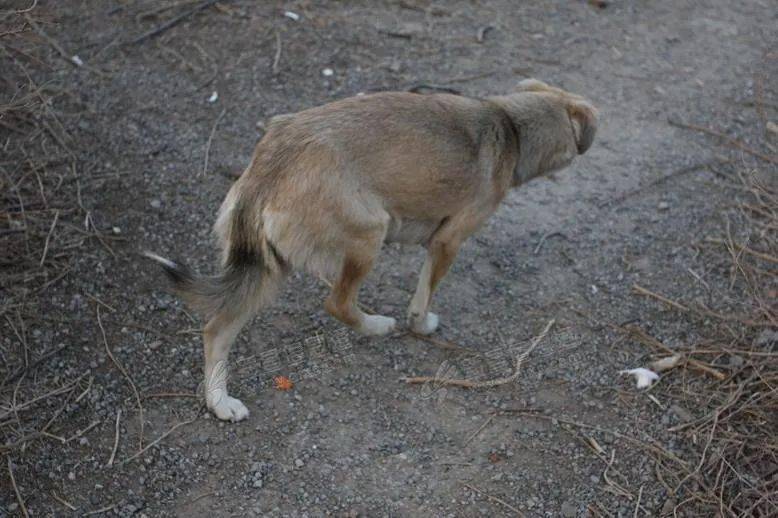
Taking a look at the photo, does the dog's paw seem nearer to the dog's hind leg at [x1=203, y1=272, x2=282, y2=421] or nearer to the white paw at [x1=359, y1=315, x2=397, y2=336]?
the dog's hind leg at [x1=203, y1=272, x2=282, y2=421]

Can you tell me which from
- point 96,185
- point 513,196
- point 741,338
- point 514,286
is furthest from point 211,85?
point 741,338

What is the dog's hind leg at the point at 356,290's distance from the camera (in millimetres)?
4836

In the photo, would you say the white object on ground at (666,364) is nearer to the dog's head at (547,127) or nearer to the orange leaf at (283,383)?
the dog's head at (547,127)

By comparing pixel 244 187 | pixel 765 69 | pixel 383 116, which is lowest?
pixel 765 69

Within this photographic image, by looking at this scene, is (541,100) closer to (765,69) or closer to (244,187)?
(244,187)

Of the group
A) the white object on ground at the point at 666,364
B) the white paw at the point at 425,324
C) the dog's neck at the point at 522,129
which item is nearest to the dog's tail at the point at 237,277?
the white paw at the point at 425,324

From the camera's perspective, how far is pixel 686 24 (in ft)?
31.1

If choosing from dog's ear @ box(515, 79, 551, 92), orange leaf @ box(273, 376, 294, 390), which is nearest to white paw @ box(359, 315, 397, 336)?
orange leaf @ box(273, 376, 294, 390)

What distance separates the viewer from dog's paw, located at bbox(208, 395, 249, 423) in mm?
5055

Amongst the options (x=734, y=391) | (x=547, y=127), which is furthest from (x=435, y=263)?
(x=734, y=391)

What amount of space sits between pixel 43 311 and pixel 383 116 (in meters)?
2.40

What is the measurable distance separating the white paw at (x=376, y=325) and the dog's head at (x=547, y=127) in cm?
120

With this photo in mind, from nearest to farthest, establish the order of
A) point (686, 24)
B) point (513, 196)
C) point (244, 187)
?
point (244, 187) → point (513, 196) → point (686, 24)

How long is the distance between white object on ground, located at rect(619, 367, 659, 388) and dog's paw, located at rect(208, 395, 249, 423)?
234cm
